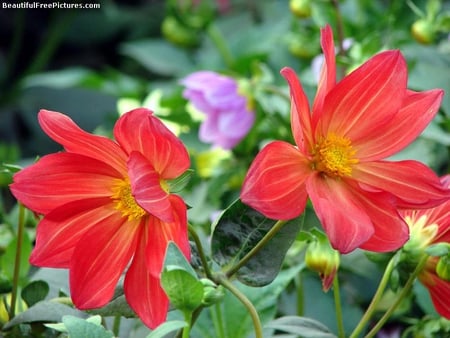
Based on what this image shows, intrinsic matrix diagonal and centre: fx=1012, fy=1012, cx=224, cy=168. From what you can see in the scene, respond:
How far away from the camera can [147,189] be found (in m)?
0.54

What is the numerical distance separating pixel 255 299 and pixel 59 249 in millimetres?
178

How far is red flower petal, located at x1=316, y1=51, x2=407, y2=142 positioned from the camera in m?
0.59

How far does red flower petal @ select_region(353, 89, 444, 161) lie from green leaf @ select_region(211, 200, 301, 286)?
62 mm

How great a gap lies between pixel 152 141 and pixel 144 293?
0.28 feet

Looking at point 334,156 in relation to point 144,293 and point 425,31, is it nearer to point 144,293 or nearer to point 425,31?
point 144,293

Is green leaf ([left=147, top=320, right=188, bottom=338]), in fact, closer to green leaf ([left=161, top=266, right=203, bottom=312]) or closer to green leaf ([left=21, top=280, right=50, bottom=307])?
green leaf ([left=161, top=266, right=203, bottom=312])

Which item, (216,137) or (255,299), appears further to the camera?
(216,137)

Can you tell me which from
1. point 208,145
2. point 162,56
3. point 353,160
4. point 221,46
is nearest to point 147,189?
point 353,160

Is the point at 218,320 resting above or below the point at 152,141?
below

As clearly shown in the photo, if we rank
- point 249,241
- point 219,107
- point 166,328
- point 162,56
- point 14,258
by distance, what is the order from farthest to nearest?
point 162,56 < point 219,107 < point 14,258 < point 249,241 < point 166,328

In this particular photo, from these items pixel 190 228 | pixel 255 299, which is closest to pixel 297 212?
pixel 190 228

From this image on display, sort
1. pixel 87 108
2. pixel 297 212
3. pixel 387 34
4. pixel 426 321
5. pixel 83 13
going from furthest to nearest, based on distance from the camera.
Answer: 1. pixel 83 13
2. pixel 87 108
3. pixel 387 34
4. pixel 426 321
5. pixel 297 212

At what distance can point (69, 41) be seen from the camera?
2.19 metres

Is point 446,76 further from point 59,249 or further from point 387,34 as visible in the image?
point 59,249
